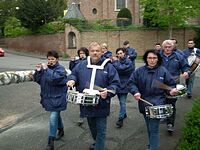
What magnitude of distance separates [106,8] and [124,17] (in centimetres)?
634

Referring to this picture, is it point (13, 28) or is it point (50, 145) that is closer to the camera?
point (50, 145)

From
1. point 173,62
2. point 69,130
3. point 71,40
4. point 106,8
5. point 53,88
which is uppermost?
point 106,8

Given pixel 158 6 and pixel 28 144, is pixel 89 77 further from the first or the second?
pixel 158 6

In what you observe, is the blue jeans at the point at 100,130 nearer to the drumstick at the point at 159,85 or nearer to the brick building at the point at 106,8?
the drumstick at the point at 159,85

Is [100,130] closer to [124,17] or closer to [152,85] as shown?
[152,85]

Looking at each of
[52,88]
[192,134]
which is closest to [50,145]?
[52,88]

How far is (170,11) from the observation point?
105 ft

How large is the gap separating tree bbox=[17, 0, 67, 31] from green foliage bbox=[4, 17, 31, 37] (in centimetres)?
327

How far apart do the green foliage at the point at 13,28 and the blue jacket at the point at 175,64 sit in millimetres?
38462

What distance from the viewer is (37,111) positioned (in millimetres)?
10117

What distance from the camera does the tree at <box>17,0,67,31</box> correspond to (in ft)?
134

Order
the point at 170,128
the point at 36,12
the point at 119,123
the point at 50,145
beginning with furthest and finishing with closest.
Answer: the point at 36,12 < the point at 119,123 < the point at 170,128 < the point at 50,145

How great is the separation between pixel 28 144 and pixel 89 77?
2.19 m

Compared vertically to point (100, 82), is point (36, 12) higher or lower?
higher
